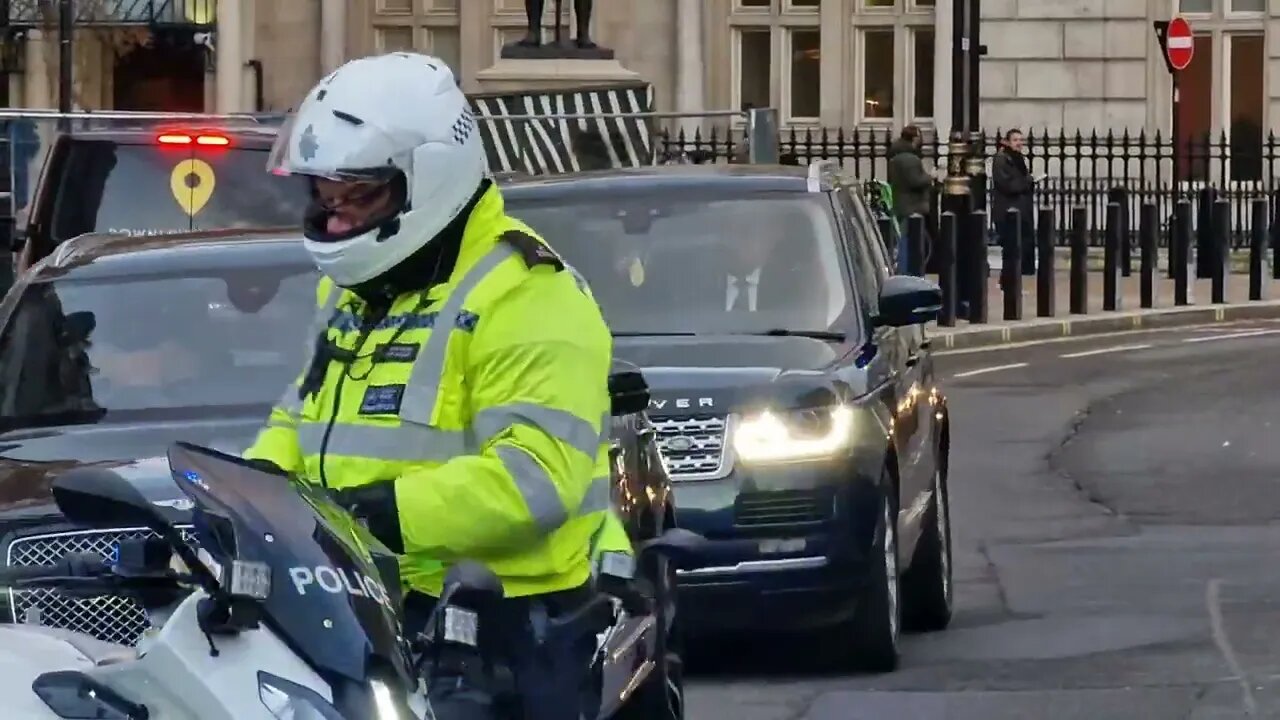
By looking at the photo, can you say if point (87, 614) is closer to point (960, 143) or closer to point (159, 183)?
point (159, 183)

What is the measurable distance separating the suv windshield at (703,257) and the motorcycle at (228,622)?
19.8ft

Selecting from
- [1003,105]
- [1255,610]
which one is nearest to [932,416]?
[1255,610]

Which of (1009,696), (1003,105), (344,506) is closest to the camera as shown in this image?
(344,506)

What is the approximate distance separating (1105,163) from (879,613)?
93.4 feet

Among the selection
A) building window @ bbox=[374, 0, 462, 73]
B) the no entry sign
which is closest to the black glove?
the no entry sign

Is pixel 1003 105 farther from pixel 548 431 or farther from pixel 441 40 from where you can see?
pixel 548 431

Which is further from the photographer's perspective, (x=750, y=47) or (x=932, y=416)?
(x=750, y=47)

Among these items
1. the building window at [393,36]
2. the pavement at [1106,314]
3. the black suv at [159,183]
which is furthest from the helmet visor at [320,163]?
the building window at [393,36]

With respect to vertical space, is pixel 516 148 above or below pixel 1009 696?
above

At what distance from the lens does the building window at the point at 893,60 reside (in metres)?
38.2

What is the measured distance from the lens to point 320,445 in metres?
4.12

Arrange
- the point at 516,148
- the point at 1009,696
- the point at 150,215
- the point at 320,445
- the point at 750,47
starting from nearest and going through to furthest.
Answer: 1. the point at 320,445
2. the point at 1009,696
3. the point at 150,215
4. the point at 516,148
5. the point at 750,47

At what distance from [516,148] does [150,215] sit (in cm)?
899

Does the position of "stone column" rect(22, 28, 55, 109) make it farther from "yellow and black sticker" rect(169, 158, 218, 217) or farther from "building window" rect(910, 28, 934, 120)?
"yellow and black sticker" rect(169, 158, 218, 217)
